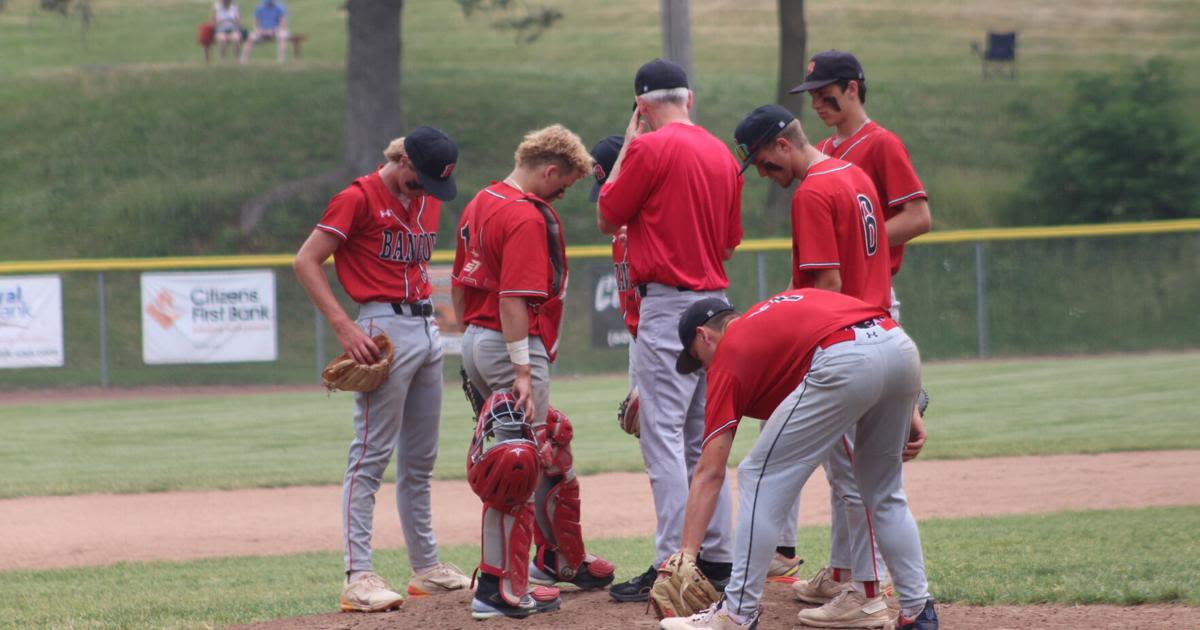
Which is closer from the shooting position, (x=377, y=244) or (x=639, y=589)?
(x=639, y=589)

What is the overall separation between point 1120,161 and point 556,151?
21.0m

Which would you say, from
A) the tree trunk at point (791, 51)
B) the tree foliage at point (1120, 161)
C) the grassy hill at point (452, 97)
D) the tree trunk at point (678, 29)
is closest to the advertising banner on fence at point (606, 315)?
the grassy hill at point (452, 97)

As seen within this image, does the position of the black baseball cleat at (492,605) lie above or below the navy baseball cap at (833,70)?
below

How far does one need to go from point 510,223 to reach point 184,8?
45.8 m

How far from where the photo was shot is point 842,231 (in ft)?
15.7

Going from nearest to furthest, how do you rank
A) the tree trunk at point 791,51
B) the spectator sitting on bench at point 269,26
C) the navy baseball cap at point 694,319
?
the navy baseball cap at point 694,319 < the tree trunk at point 791,51 < the spectator sitting on bench at point 269,26

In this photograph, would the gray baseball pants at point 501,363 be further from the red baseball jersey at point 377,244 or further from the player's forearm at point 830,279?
the player's forearm at point 830,279

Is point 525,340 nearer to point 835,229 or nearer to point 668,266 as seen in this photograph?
point 668,266

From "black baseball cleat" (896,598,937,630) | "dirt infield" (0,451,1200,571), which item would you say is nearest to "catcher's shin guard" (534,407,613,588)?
"black baseball cleat" (896,598,937,630)

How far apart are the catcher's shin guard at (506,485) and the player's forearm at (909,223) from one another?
1.69 meters

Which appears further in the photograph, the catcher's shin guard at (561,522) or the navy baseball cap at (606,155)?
the navy baseball cap at (606,155)

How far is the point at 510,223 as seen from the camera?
17.3 feet

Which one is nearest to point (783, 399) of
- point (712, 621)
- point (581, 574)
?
point (712, 621)

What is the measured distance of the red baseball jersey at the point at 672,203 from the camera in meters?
5.21
